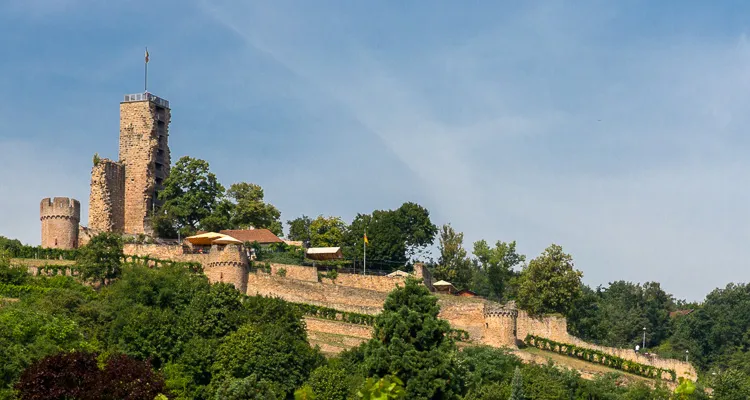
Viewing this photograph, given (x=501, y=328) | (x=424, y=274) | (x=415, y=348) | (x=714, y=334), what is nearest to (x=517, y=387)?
(x=415, y=348)

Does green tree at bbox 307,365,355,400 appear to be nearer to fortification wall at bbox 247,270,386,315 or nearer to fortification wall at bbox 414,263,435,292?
fortification wall at bbox 247,270,386,315

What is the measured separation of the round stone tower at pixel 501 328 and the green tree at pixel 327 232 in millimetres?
15588

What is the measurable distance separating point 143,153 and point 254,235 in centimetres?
651

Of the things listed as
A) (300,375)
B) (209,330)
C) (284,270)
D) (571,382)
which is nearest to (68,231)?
(284,270)

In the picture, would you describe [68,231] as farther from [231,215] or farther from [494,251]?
[494,251]

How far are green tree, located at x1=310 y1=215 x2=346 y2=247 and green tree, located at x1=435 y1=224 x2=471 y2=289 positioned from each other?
5.16 m

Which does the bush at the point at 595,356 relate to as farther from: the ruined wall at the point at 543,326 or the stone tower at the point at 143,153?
the stone tower at the point at 143,153

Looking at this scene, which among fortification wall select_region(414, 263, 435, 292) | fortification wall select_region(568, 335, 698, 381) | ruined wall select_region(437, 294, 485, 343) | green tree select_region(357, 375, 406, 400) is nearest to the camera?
green tree select_region(357, 375, 406, 400)

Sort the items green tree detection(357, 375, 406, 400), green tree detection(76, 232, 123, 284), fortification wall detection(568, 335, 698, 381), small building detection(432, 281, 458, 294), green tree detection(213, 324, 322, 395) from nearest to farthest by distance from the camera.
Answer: green tree detection(357, 375, 406, 400)
green tree detection(213, 324, 322, 395)
green tree detection(76, 232, 123, 284)
fortification wall detection(568, 335, 698, 381)
small building detection(432, 281, 458, 294)

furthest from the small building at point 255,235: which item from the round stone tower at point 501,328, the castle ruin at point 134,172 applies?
the round stone tower at point 501,328

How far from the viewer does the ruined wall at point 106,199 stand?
59.6 meters

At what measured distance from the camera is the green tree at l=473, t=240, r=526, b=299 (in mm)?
69812

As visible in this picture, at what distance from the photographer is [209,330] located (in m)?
44.8

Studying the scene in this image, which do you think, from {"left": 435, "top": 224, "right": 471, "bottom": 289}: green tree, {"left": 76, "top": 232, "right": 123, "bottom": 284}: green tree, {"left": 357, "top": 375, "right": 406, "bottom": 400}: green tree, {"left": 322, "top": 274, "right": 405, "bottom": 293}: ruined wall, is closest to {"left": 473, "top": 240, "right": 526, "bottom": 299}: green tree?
{"left": 435, "top": 224, "right": 471, "bottom": 289}: green tree
